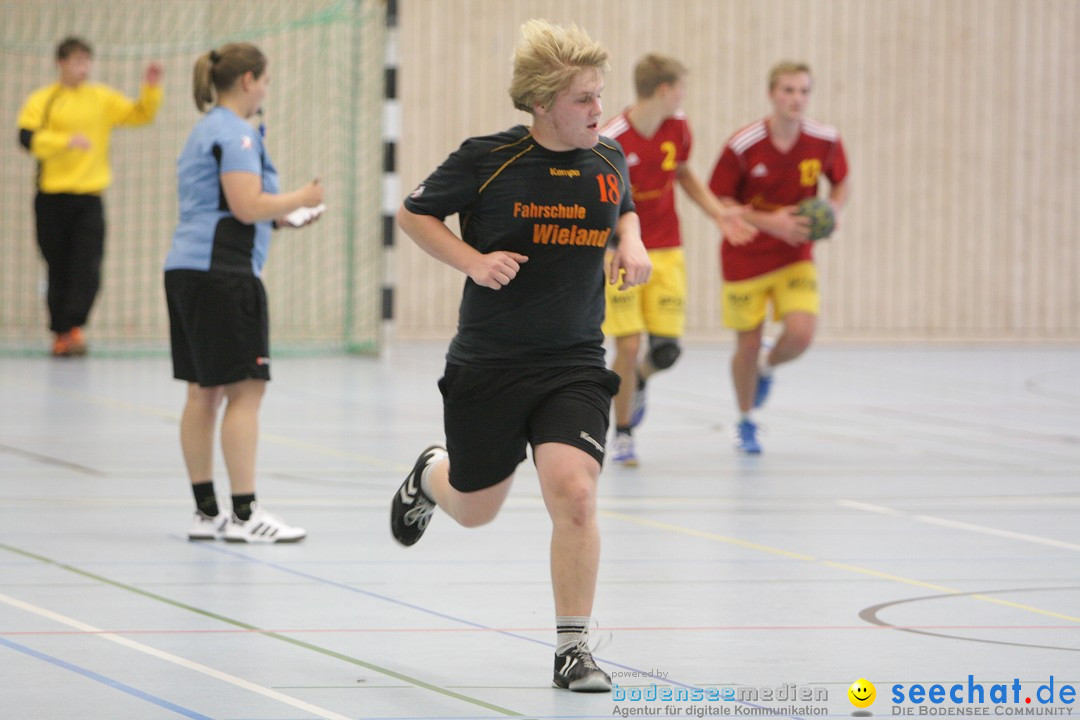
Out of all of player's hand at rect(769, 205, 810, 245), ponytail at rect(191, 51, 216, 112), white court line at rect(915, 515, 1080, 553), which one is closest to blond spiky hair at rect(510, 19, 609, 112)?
ponytail at rect(191, 51, 216, 112)

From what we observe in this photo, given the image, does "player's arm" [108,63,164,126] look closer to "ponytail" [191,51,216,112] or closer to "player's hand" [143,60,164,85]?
"player's hand" [143,60,164,85]

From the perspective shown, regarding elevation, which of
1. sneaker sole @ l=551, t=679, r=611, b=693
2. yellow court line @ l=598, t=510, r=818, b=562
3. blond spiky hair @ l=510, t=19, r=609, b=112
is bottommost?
yellow court line @ l=598, t=510, r=818, b=562

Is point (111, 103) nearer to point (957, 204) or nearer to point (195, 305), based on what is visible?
point (195, 305)

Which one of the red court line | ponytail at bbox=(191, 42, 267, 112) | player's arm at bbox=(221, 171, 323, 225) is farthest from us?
ponytail at bbox=(191, 42, 267, 112)

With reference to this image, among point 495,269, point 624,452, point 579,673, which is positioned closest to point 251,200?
point 495,269

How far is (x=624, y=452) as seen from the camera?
23.6ft

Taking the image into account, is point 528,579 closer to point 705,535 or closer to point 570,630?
point 705,535

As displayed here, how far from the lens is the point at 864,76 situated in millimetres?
15414

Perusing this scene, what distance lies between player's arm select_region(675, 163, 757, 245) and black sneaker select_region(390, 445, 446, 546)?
3.13 metres

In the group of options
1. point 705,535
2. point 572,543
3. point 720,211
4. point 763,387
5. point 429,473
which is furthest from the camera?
point 763,387

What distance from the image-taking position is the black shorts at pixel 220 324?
5203 millimetres

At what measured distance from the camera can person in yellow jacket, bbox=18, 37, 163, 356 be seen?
11695 mm

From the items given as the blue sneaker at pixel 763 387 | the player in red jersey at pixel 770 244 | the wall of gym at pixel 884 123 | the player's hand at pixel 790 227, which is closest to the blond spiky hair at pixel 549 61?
the player's hand at pixel 790 227

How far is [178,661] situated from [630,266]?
1398 millimetres
